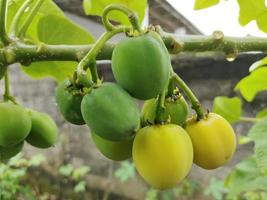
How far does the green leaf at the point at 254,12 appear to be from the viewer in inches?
44.7

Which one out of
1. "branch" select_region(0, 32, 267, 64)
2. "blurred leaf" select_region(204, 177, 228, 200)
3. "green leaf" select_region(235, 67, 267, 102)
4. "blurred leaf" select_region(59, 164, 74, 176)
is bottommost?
"blurred leaf" select_region(59, 164, 74, 176)

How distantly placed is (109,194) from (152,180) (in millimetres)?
3266

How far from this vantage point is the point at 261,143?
91cm

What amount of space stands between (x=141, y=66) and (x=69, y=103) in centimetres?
13

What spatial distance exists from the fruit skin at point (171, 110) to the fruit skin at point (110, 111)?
10 centimetres

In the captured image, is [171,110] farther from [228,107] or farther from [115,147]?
[228,107]

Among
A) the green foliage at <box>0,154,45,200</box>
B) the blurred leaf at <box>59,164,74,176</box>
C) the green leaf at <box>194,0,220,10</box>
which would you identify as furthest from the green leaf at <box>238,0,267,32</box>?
the blurred leaf at <box>59,164,74,176</box>

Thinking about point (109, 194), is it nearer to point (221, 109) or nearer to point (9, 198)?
point (9, 198)

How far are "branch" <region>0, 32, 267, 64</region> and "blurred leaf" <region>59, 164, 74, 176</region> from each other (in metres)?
3.27

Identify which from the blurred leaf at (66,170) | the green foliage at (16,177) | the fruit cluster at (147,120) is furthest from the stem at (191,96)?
the blurred leaf at (66,170)

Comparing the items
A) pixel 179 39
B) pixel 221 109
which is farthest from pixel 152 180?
pixel 221 109

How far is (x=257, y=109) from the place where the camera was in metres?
2.89

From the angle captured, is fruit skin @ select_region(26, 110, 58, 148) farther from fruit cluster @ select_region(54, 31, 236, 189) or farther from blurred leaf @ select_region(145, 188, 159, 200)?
blurred leaf @ select_region(145, 188, 159, 200)

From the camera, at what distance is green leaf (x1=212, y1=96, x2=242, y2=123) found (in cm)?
146
